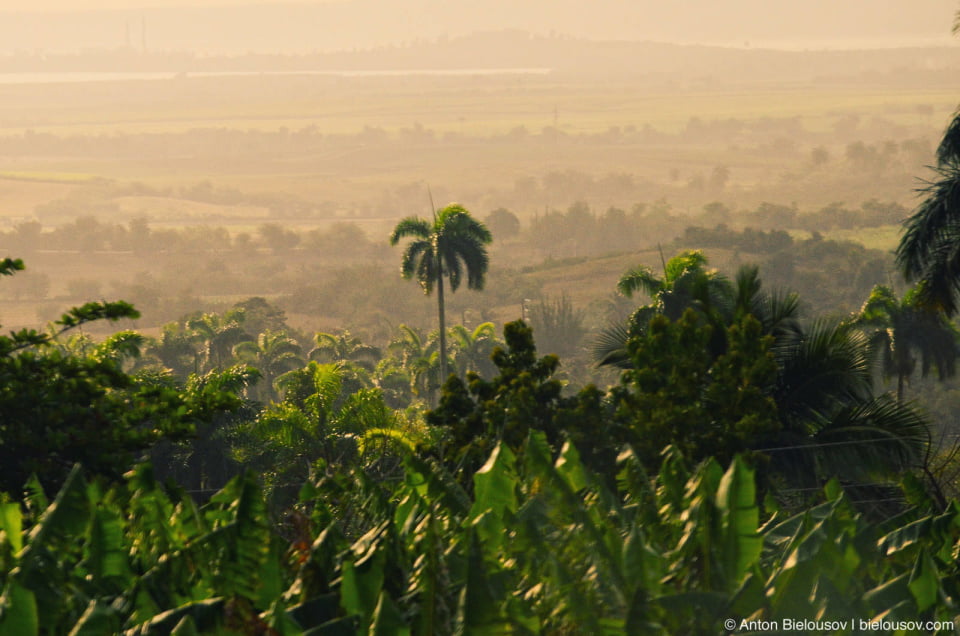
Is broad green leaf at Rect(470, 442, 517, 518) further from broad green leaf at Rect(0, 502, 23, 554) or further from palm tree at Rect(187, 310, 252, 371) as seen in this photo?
palm tree at Rect(187, 310, 252, 371)

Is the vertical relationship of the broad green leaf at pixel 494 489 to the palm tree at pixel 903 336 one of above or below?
above

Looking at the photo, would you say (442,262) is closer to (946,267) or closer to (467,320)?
(946,267)

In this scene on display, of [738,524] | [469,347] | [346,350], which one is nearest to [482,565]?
[738,524]

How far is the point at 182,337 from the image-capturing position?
9575 cm

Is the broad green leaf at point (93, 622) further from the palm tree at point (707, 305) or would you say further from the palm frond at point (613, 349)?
the palm frond at point (613, 349)

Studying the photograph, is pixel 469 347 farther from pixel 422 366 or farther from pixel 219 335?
pixel 219 335

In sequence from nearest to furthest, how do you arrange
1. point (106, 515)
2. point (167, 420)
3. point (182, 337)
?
point (106, 515), point (167, 420), point (182, 337)

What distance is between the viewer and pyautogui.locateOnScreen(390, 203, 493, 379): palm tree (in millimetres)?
54344

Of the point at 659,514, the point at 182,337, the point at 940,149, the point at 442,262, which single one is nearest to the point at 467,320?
the point at 182,337

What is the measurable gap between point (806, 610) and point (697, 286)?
41.8 feet

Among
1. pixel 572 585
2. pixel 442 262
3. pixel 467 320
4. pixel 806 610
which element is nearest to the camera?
pixel 806 610

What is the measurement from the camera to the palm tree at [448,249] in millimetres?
54344

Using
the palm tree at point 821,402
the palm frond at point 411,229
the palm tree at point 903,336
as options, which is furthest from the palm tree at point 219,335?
the palm tree at point 821,402

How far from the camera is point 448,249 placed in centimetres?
5494
